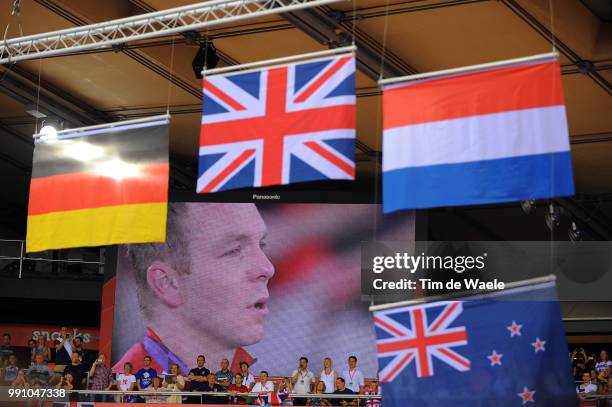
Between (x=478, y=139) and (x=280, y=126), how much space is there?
2.24m

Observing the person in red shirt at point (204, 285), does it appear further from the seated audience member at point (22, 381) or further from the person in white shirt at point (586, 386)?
the person in white shirt at point (586, 386)

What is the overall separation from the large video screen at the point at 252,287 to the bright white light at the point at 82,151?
8851mm

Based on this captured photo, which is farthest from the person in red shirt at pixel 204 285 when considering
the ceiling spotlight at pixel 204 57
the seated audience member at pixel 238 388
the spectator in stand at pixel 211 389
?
the ceiling spotlight at pixel 204 57

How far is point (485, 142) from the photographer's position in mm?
10633

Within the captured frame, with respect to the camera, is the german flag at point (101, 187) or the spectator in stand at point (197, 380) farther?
the spectator in stand at point (197, 380)

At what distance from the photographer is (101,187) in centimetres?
1302

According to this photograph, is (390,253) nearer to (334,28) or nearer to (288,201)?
(288,201)

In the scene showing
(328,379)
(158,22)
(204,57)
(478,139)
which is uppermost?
(204,57)

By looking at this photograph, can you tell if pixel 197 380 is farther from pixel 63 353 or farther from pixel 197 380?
pixel 63 353

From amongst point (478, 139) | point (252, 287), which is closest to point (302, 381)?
point (252, 287)

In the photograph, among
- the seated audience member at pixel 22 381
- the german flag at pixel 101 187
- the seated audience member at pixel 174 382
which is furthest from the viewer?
the seated audience member at pixel 22 381

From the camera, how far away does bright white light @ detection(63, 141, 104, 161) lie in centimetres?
1325

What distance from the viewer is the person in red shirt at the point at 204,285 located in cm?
2177

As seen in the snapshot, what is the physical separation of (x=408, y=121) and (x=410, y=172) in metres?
0.56
